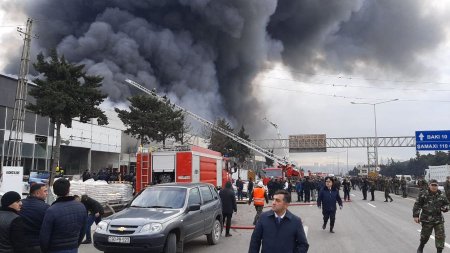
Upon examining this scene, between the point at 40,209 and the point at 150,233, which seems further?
the point at 150,233

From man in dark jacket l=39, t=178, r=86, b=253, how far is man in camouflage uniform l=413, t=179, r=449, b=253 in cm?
683

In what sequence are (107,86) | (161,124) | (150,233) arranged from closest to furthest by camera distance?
Answer: (150,233) < (161,124) < (107,86)

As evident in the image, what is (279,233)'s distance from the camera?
4.52 m

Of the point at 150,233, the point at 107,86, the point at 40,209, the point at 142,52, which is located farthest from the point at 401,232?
the point at 142,52

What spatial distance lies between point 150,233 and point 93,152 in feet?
167

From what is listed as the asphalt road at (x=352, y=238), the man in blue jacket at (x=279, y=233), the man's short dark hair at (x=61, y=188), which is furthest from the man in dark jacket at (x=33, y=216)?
the asphalt road at (x=352, y=238)

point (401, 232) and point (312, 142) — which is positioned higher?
point (312, 142)

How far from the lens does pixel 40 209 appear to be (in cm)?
496

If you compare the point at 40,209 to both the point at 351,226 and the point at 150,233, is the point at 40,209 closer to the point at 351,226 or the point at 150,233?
the point at 150,233

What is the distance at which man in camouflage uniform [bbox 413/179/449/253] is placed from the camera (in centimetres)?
873

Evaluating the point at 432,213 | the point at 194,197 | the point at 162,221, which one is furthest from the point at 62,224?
the point at 432,213

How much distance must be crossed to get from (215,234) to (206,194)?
1.04 m

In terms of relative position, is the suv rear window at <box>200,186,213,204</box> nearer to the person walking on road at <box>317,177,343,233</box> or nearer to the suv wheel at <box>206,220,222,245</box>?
the suv wheel at <box>206,220,222,245</box>

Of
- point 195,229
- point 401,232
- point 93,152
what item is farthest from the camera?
point 93,152
